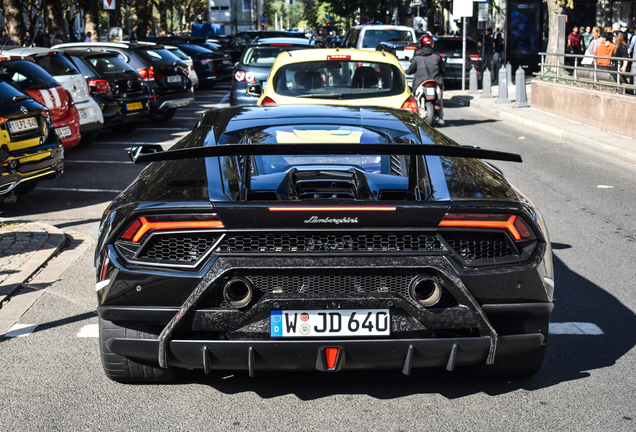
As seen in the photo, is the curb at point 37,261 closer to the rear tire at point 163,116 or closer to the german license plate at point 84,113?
the german license plate at point 84,113

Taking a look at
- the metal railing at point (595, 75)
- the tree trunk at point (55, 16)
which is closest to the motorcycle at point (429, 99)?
the metal railing at point (595, 75)

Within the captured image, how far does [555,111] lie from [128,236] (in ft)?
55.3

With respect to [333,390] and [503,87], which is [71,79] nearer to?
[333,390]

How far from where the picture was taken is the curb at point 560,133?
1308 centimetres

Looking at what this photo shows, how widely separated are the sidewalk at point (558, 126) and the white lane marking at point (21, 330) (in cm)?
1006

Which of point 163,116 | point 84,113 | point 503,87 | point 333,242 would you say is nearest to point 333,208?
point 333,242

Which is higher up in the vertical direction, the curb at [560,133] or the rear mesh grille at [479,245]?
the rear mesh grille at [479,245]

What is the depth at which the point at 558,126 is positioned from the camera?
1652 centimetres

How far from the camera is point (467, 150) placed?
388 centimetres

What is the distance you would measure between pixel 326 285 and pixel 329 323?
171 mm

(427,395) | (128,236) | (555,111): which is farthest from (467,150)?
(555,111)

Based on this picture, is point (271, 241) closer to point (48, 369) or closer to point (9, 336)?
point (48, 369)

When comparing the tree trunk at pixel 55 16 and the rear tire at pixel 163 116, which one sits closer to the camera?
the rear tire at pixel 163 116

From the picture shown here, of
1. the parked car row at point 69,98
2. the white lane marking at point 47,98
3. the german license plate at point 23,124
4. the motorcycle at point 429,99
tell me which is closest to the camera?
the german license plate at point 23,124
